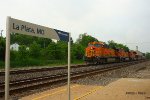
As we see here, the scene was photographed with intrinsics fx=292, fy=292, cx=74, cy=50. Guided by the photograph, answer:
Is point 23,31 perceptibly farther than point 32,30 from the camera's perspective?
No

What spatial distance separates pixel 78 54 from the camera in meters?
70.2

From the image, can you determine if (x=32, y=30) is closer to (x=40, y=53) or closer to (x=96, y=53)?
(x=96, y=53)

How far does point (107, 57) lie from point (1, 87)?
32.7 metres

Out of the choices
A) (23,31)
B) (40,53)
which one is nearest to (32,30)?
(23,31)

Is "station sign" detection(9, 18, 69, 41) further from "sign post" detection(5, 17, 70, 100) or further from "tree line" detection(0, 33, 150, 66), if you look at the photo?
"tree line" detection(0, 33, 150, 66)

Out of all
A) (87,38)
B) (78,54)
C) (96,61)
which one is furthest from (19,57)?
(87,38)

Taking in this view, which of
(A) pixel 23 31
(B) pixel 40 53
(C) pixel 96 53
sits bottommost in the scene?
(A) pixel 23 31

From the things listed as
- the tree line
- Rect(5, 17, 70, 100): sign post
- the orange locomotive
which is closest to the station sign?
Rect(5, 17, 70, 100): sign post

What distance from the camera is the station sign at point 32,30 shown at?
4840mm

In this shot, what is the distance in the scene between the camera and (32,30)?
5.43m

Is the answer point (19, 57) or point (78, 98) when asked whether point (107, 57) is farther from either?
point (78, 98)

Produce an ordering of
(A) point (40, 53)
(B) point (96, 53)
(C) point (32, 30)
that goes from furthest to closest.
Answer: (A) point (40, 53), (B) point (96, 53), (C) point (32, 30)

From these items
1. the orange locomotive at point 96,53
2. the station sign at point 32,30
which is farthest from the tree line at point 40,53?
the station sign at point 32,30

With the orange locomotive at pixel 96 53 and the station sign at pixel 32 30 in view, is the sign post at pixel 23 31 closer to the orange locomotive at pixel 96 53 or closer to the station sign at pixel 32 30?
the station sign at pixel 32 30
